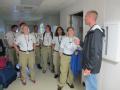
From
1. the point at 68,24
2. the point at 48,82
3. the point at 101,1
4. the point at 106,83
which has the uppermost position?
the point at 101,1

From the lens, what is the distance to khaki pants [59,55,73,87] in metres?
3.64

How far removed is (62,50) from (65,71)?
505 mm

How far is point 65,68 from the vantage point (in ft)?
12.1

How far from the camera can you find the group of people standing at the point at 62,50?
2.23 metres

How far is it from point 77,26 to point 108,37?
7.94ft

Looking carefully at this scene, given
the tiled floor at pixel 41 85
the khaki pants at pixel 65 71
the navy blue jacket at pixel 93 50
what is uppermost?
the navy blue jacket at pixel 93 50

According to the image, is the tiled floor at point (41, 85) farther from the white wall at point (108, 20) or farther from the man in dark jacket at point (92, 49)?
the man in dark jacket at point (92, 49)

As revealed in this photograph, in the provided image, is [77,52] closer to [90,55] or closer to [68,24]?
[90,55]

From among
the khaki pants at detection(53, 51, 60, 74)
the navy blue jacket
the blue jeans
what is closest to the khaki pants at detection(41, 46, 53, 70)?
the khaki pants at detection(53, 51, 60, 74)

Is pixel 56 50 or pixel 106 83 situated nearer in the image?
pixel 106 83

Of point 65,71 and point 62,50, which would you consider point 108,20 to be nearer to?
point 62,50

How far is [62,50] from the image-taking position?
3705 millimetres

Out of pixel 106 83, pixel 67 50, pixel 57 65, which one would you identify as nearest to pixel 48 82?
pixel 57 65

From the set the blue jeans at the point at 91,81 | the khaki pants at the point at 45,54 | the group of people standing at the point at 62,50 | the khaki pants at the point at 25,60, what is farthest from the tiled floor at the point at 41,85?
the blue jeans at the point at 91,81
